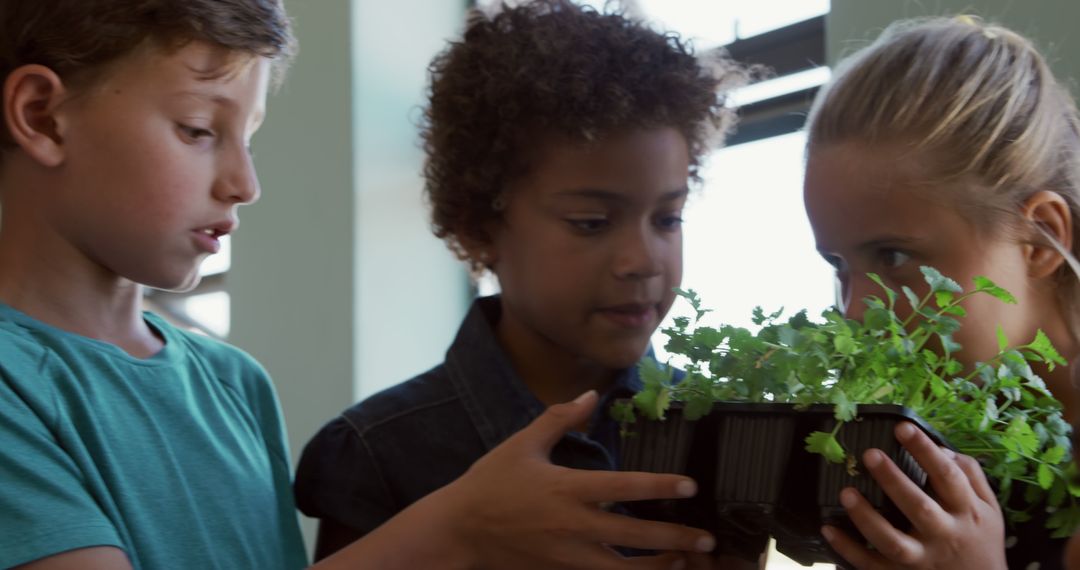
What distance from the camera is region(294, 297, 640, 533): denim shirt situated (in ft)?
3.93

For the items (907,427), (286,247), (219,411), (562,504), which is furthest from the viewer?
(286,247)

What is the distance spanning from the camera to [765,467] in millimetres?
780

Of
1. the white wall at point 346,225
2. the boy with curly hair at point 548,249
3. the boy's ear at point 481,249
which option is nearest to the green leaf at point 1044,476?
the boy with curly hair at point 548,249

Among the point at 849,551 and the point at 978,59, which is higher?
the point at 978,59


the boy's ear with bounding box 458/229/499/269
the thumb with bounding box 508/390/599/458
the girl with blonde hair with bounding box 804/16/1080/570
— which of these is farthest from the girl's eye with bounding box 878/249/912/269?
the boy's ear with bounding box 458/229/499/269

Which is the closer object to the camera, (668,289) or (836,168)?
(836,168)

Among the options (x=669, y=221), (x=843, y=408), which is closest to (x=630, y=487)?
(x=843, y=408)

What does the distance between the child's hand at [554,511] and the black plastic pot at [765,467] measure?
0.03m

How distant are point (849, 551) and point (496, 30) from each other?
0.85 m

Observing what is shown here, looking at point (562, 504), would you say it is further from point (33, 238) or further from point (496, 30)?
point (496, 30)

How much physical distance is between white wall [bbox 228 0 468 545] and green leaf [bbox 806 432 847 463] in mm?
1547

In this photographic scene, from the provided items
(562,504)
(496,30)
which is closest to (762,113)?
(496,30)

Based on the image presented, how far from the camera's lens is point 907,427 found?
2.41ft

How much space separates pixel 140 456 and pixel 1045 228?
2.99 ft
